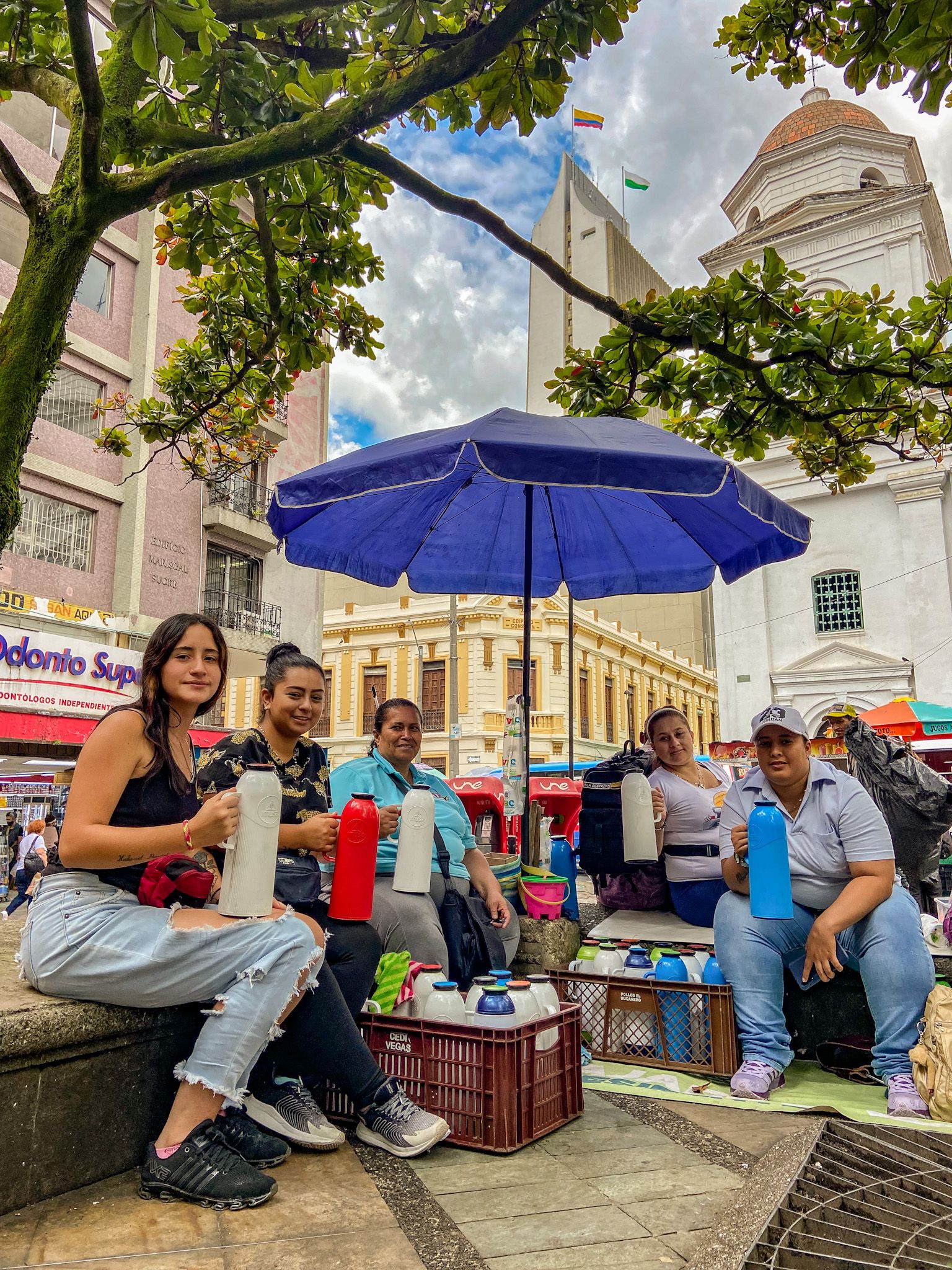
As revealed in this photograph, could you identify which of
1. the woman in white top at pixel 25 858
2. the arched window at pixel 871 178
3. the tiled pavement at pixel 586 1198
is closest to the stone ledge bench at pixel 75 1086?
the tiled pavement at pixel 586 1198

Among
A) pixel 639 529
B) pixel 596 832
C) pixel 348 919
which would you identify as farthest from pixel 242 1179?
pixel 639 529

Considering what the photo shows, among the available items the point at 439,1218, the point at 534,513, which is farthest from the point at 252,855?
the point at 534,513

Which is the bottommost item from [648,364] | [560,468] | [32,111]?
[560,468]

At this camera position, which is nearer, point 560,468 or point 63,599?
point 560,468

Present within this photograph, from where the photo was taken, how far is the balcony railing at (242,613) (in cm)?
2034

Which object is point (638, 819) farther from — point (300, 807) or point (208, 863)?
point (208, 863)

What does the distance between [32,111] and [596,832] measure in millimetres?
18365

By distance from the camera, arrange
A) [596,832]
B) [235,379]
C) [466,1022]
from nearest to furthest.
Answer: [466,1022], [596,832], [235,379]

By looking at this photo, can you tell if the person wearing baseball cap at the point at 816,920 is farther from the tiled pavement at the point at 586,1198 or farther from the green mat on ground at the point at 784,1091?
the tiled pavement at the point at 586,1198

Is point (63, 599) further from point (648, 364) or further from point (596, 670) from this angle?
Answer: point (596, 670)

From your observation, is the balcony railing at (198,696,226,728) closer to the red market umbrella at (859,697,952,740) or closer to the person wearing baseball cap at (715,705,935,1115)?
the red market umbrella at (859,697,952,740)

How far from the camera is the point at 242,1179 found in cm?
227

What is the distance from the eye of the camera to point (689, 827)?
4.54 meters

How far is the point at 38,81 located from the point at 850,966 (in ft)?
16.1
